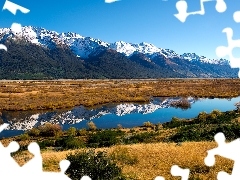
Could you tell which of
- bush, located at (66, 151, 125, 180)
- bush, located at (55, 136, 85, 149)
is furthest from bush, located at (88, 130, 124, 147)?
bush, located at (66, 151, 125, 180)

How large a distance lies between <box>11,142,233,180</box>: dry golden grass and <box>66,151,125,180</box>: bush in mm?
1822

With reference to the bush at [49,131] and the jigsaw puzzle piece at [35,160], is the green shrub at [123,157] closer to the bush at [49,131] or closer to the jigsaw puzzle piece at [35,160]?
the jigsaw puzzle piece at [35,160]

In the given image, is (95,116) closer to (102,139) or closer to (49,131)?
(49,131)

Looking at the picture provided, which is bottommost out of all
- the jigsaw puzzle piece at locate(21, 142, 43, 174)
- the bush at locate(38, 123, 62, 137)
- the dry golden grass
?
the dry golden grass

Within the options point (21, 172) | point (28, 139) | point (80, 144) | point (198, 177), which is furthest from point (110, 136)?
point (21, 172)

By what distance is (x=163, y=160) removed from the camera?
2366 cm

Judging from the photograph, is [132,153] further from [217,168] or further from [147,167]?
[217,168]

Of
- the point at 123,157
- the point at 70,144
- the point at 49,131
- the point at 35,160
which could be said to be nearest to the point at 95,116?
the point at 49,131

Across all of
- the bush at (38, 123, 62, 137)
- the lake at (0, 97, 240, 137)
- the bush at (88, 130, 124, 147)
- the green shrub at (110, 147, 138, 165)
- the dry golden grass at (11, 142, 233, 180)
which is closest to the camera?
the dry golden grass at (11, 142, 233, 180)

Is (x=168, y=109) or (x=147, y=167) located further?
(x=168, y=109)

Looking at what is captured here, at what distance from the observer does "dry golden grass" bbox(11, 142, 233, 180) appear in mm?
21188

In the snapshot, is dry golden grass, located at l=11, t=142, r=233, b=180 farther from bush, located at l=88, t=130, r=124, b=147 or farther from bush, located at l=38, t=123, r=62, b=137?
bush, located at l=38, t=123, r=62, b=137

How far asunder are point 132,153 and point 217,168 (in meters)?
5.66

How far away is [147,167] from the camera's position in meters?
22.7
